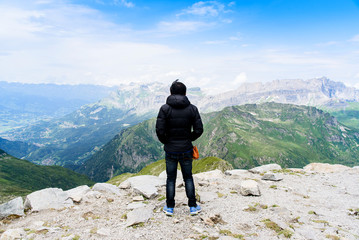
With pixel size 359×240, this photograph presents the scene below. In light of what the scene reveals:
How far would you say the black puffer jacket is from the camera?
387 inches

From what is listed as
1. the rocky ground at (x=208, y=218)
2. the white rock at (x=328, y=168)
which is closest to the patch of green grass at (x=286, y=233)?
the rocky ground at (x=208, y=218)

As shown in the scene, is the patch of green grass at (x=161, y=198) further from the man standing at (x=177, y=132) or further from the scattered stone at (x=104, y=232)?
the scattered stone at (x=104, y=232)

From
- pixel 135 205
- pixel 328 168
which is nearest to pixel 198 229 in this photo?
pixel 135 205

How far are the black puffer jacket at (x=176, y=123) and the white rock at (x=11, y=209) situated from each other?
429 inches

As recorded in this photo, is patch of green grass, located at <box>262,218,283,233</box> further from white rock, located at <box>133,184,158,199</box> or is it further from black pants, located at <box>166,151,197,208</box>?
white rock, located at <box>133,184,158,199</box>

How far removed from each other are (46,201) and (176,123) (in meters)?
11.7

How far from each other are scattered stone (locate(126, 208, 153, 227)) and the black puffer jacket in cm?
375

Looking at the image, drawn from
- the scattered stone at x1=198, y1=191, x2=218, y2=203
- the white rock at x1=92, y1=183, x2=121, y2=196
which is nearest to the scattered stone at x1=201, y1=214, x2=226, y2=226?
the scattered stone at x1=198, y1=191, x2=218, y2=203

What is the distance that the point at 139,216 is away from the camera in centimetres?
1054

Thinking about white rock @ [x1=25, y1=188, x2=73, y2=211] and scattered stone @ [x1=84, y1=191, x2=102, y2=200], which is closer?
white rock @ [x1=25, y1=188, x2=73, y2=211]

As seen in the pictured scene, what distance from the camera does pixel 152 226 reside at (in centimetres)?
952

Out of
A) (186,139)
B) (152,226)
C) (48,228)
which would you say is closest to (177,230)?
(152,226)

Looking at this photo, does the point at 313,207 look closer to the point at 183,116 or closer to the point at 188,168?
the point at 188,168

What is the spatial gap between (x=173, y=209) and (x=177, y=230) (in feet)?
6.56
